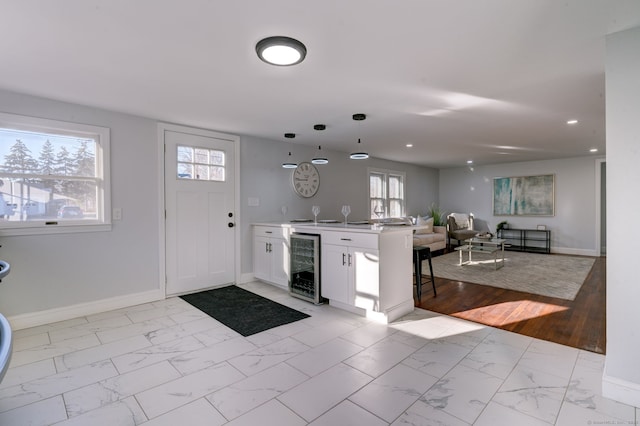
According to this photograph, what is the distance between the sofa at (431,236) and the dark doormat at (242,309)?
4039 millimetres

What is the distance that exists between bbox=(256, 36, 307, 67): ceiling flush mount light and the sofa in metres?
5.33

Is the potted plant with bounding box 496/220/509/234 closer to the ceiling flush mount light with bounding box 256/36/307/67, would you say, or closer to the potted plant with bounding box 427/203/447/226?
the potted plant with bounding box 427/203/447/226

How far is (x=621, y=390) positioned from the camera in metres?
1.92

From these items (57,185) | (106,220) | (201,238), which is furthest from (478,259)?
(57,185)

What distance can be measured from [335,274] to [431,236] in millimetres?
4565

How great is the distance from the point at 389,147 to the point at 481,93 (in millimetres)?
2864

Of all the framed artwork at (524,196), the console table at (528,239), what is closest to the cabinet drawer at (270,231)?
the console table at (528,239)

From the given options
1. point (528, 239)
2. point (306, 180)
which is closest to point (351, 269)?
point (306, 180)

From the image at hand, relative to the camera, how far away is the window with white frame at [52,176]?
3012mm

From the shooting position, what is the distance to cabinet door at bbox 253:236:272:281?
4546 millimetres

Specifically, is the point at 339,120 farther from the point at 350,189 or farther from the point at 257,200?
the point at 350,189

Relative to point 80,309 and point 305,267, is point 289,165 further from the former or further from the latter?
point 80,309

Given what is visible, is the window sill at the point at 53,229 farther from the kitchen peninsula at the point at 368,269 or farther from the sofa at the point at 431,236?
the sofa at the point at 431,236

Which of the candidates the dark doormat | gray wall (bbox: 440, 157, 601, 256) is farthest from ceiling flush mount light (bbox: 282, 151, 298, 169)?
gray wall (bbox: 440, 157, 601, 256)
